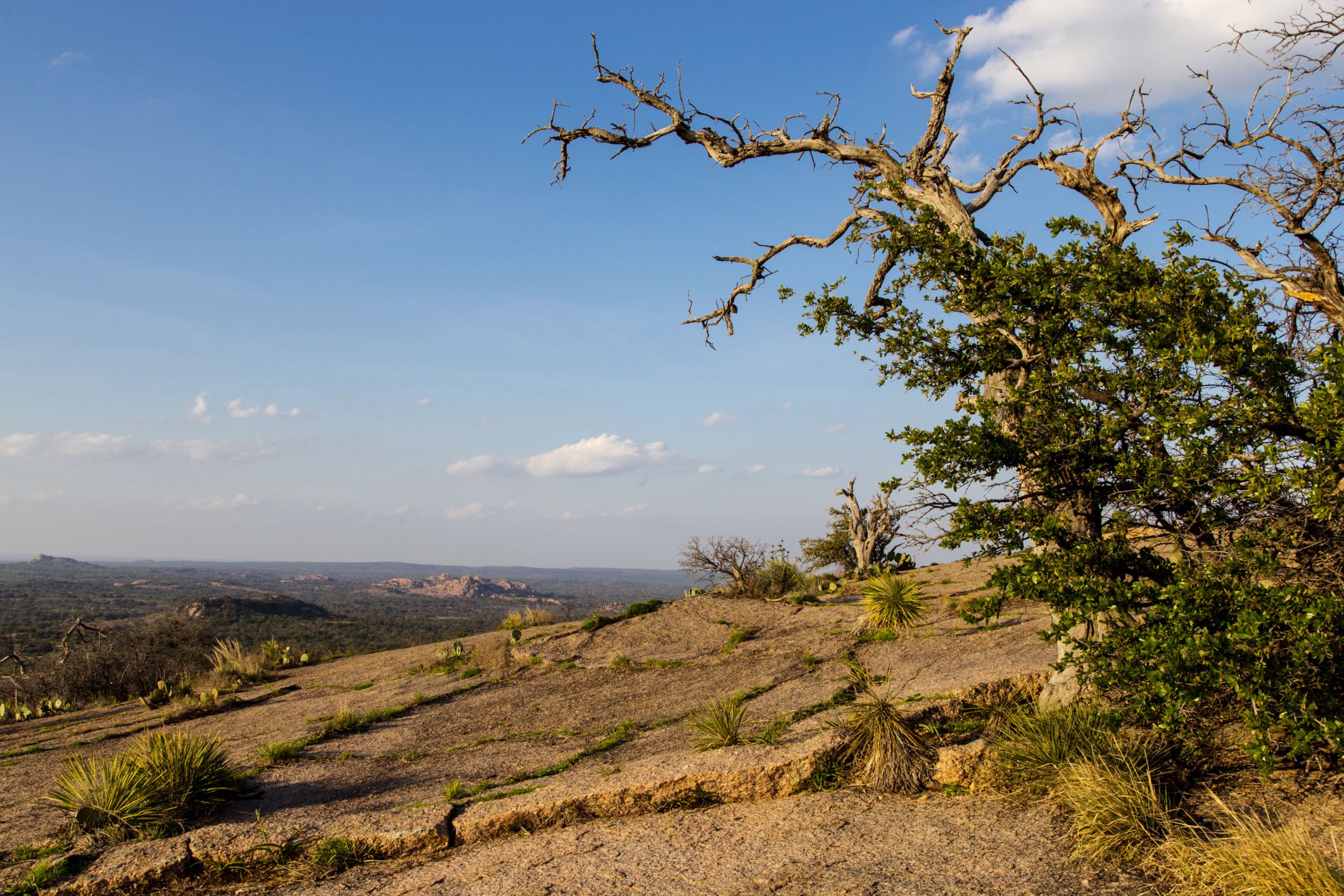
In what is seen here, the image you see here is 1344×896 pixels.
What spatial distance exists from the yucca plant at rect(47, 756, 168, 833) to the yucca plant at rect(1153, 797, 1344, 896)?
7.59 meters

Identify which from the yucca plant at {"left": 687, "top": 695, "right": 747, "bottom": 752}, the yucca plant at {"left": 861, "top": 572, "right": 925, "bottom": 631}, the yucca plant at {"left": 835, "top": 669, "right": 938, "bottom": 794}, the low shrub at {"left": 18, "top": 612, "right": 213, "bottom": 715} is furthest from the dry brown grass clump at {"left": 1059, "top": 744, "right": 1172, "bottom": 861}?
the low shrub at {"left": 18, "top": 612, "right": 213, "bottom": 715}

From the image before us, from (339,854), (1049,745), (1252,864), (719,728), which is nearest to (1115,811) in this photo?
(1049,745)

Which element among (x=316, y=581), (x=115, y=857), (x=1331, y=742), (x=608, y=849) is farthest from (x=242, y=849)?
(x=316, y=581)

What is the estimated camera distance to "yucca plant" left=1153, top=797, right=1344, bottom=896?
3744 millimetres

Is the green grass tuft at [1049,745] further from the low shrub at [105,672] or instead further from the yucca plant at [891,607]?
the low shrub at [105,672]

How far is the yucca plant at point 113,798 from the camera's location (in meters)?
6.43

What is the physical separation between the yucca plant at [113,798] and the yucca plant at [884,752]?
5.87 m

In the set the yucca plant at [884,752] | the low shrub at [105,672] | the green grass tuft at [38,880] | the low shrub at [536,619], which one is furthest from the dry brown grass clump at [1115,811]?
the low shrub at [105,672]

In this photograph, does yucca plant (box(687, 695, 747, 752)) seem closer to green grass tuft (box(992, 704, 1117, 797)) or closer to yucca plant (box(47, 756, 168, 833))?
green grass tuft (box(992, 704, 1117, 797))

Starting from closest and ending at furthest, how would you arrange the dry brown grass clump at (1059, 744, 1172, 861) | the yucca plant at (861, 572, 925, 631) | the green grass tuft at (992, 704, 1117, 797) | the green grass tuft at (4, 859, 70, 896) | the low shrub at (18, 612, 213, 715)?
the dry brown grass clump at (1059, 744, 1172, 861) < the green grass tuft at (4, 859, 70, 896) < the green grass tuft at (992, 704, 1117, 797) < the yucca plant at (861, 572, 925, 631) < the low shrub at (18, 612, 213, 715)

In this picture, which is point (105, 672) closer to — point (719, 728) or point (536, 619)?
point (536, 619)

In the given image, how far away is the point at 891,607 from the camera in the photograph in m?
12.1

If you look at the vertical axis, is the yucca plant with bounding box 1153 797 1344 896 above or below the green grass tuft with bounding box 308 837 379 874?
above

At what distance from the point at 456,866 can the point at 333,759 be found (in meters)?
4.47
